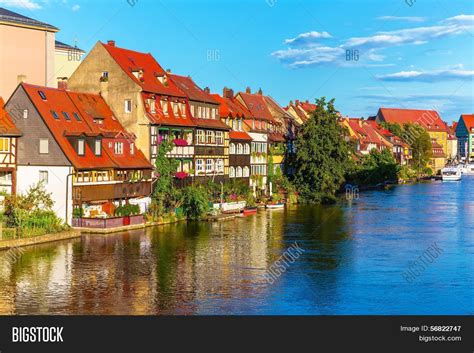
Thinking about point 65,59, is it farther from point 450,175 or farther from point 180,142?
point 450,175

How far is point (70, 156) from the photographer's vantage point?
45.8 meters

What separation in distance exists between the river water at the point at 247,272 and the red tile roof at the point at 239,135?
45.1ft

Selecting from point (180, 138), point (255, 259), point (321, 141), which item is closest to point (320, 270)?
point (255, 259)

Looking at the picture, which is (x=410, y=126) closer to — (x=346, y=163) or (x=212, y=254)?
(x=346, y=163)

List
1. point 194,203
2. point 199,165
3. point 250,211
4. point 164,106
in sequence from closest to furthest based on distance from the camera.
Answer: point 194,203, point 164,106, point 199,165, point 250,211

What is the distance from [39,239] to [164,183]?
1333 cm

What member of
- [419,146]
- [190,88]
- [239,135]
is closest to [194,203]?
[190,88]

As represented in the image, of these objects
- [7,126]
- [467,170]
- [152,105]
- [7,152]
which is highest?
[152,105]

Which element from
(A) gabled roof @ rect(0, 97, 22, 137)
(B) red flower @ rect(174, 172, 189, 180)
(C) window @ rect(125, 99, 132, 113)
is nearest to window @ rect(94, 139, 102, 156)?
(A) gabled roof @ rect(0, 97, 22, 137)

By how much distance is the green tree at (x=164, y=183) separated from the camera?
52753mm

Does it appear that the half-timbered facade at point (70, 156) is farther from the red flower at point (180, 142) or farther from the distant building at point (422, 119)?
the distant building at point (422, 119)

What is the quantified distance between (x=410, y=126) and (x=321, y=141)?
80691 mm

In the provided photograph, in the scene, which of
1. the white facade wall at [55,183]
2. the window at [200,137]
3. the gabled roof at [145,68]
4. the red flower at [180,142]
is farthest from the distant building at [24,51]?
the window at [200,137]

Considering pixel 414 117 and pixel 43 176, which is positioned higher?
pixel 414 117
